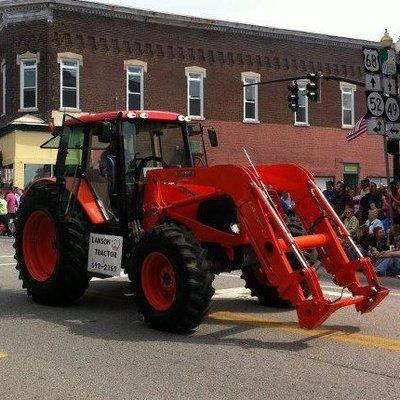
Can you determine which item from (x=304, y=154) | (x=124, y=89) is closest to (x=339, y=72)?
(x=304, y=154)

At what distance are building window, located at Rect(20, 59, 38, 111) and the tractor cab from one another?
1932 centimetres

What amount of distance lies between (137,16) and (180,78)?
10.8 ft

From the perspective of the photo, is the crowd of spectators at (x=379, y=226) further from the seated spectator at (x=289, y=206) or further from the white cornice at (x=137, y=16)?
the white cornice at (x=137, y=16)

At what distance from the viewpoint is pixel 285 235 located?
6.31 m

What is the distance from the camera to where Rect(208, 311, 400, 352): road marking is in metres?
6.34

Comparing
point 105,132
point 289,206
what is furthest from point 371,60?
point 105,132

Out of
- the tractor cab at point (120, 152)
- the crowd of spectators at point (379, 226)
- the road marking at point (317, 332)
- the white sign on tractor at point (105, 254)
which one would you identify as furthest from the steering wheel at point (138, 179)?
the crowd of spectators at point (379, 226)

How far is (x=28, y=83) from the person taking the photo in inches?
1086

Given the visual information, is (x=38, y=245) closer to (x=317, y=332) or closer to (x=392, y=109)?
(x=317, y=332)

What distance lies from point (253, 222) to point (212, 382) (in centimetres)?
190

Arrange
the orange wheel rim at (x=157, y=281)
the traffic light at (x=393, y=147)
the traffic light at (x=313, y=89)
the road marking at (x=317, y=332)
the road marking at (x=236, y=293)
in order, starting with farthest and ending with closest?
the traffic light at (x=313, y=89) → the traffic light at (x=393, y=147) → the road marking at (x=236, y=293) → the orange wheel rim at (x=157, y=281) → the road marking at (x=317, y=332)

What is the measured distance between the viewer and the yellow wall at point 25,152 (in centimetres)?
2698

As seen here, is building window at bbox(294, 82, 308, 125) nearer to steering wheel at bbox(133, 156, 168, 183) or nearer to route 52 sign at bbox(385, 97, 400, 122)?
route 52 sign at bbox(385, 97, 400, 122)

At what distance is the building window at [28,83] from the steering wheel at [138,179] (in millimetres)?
20372
